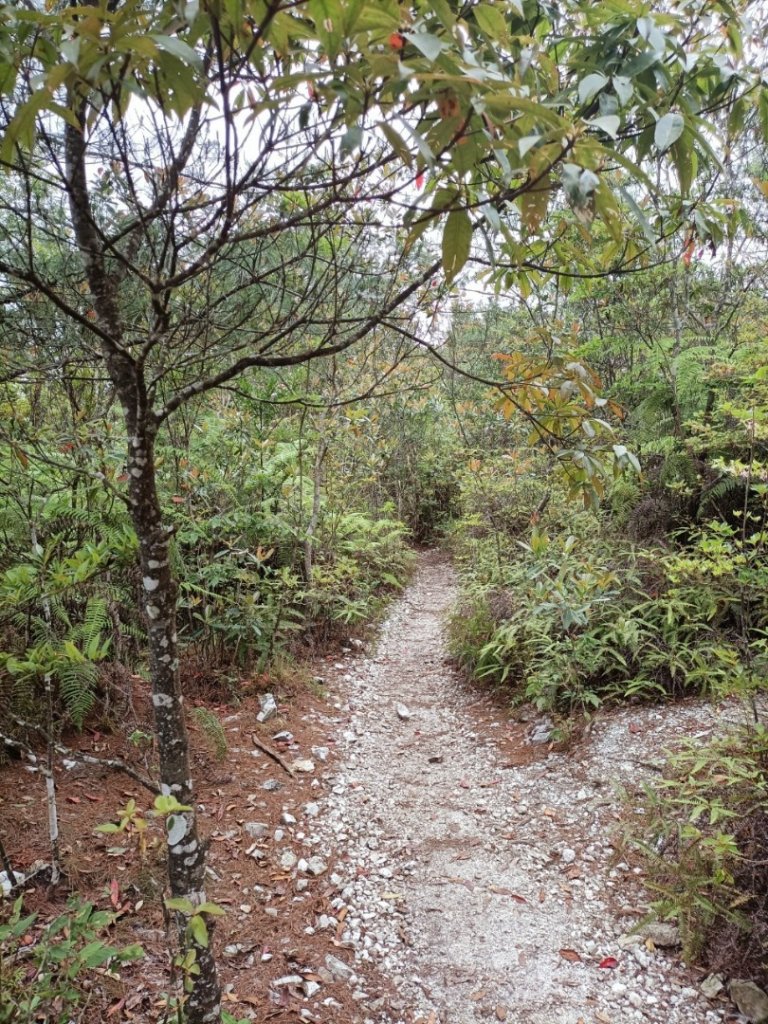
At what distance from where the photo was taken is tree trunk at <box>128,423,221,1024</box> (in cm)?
195

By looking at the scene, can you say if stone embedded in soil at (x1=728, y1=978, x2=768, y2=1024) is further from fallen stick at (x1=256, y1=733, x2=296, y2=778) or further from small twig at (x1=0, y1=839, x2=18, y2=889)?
small twig at (x1=0, y1=839, x2=18, y2=889)

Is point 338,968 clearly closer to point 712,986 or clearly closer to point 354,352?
point 712,986

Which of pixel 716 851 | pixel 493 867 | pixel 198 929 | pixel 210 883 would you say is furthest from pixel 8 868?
pixel 716 851

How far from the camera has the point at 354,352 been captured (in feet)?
33.2

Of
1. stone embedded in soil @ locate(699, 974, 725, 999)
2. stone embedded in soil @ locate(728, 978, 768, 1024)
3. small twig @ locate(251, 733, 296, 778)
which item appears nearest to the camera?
stone embedded in soil @ locate(728, 978, 768, 1024)

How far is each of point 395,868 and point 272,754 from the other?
57.9 inches

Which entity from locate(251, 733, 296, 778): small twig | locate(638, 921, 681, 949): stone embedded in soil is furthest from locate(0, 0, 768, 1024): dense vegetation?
locate(251, 733, 296, 778): small twig

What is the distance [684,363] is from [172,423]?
18.9 ft

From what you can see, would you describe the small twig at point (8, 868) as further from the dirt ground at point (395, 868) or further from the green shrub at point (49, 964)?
the green shrub at point (49, 964)

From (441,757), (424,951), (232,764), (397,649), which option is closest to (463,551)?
(397,649)

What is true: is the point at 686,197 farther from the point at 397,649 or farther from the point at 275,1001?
the point at 397,649

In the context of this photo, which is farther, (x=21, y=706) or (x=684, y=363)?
(x=684, y=363)

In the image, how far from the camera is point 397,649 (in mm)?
7523

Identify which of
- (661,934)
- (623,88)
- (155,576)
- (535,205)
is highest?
(623,88)
